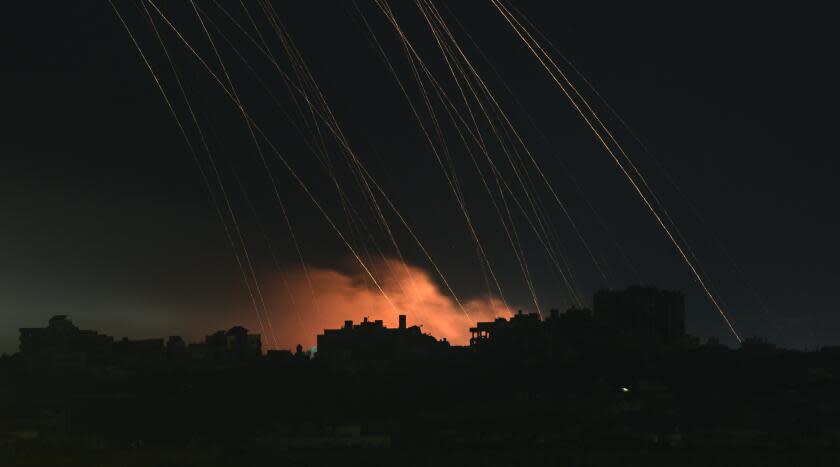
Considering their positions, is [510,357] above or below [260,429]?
above

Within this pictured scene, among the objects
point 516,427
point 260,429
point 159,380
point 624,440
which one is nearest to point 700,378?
point 516,427

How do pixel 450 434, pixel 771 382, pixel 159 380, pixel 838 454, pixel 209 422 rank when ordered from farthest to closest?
pixel 159 380 → pixel 771 382 → pixel 209 422 → pixel 450 434 → pixel 838 454

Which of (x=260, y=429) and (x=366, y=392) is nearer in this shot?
(x=260, y=429)

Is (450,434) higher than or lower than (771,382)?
lower

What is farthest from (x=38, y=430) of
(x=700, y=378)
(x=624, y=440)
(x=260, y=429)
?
(x=700, y=378)

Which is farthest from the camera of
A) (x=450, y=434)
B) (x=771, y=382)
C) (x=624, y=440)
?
(x=771, y=382)

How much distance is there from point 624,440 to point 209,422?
25.1 meters

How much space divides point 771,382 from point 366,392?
2733 centimetres

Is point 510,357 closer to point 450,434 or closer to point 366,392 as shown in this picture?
point 366,392

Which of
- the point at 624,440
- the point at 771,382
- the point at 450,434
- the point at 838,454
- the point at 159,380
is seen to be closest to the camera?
the point at 838,454

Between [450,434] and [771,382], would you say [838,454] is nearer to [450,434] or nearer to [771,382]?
[450,434]

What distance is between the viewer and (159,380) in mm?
79938

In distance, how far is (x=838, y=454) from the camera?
44.8m

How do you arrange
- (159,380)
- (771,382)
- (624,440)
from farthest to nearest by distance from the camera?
(159,380)
(771,382)
(624,440)
